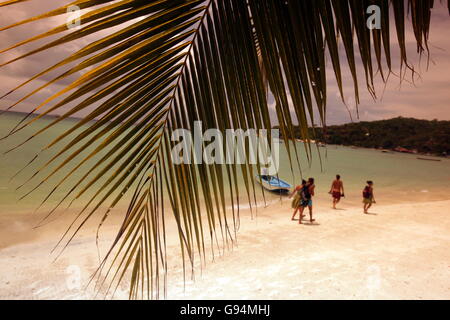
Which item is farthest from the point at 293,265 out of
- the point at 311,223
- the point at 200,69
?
the point at 200,69

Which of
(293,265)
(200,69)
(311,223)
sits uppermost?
(200,69)

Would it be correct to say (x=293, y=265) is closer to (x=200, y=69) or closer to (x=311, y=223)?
(x=311, y=223)

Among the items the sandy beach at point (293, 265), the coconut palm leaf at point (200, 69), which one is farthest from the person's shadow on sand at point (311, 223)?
the coconut palm leaf at point (200, 69)

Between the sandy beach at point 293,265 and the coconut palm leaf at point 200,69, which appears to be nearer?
the coconut palm leaf at point 200,69

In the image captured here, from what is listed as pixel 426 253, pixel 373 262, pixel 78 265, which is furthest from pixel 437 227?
pixel 78 265

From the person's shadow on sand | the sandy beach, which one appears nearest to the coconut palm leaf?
the sandy beach

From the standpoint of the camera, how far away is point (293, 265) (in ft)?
24.1

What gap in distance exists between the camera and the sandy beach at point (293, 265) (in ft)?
19.6

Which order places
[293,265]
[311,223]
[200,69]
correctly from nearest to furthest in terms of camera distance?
[200,69]
[293,265]
[311,223]

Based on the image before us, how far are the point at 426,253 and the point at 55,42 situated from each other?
9.66 m

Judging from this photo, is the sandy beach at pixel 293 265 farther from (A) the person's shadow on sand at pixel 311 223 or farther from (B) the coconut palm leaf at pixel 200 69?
(B) the coconut palm leaf at pixel 200 69

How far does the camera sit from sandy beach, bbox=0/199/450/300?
5.97 metres

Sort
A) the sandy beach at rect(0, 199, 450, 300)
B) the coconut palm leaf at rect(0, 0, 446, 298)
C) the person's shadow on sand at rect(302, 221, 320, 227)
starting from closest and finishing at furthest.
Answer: the coconut palm leaf at rect(0, 0, 446, 298), the sandy beach at rect(0, 199, 450, 300), the person's shadow on sand at rect(302, 221, 320, 227)

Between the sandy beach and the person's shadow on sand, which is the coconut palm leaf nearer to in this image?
the sandy beach
